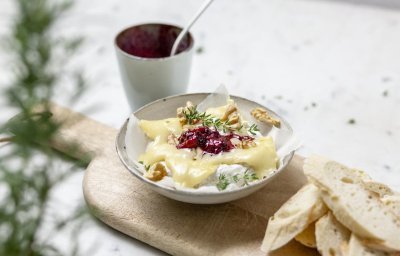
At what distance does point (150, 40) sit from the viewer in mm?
1927

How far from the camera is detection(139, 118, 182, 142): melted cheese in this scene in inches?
59.9

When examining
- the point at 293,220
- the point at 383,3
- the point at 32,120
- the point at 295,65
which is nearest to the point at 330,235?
the point at 293,220

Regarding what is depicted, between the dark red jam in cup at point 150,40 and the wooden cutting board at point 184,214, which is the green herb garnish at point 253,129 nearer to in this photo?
the wooden cutting board at point 184,214

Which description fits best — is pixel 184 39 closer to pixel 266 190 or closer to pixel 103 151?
pixel 103 151

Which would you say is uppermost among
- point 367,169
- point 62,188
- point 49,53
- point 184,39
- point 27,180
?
point 49,53

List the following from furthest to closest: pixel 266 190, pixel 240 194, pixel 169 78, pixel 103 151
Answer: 1. pixel 169 78
2. pixel 103 151
3. pixel 266 190
4. pixel 240 194

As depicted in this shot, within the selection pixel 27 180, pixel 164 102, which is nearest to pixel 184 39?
pixel 164 102

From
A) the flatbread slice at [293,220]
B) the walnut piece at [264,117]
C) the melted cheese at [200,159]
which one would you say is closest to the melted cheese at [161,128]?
the melted cheese at [200,159]

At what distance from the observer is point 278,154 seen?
1.51 m

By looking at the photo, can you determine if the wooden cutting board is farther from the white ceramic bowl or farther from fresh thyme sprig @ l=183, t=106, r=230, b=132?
fresh thyme sprig @ l=183, t=106, r=230, b=132

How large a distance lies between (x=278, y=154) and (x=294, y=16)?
1234 mm

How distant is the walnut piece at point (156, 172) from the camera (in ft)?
4.52

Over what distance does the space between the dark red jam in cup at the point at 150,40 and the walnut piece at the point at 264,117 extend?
15.4 inches

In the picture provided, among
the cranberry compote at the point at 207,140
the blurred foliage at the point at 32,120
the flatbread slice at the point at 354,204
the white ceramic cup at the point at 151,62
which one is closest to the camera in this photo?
the blurred foliage at the point at 32,120
